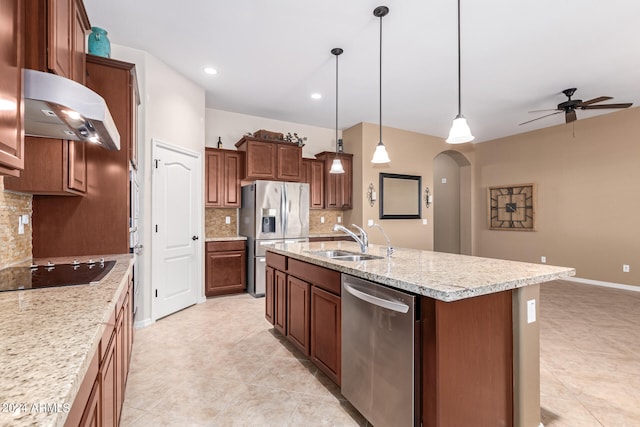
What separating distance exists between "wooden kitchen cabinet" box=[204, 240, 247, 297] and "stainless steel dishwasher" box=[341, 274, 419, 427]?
304 cm

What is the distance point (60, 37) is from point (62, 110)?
20.7 inches

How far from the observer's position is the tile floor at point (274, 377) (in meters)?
1.82

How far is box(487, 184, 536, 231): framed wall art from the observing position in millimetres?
6004

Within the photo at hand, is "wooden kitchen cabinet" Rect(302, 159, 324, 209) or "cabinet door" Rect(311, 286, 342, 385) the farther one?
"wooden kitchen cabinet" Rect(302, 159, 324, 209)

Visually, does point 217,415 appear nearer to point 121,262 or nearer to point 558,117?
point 121,262

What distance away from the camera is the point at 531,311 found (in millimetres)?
1597

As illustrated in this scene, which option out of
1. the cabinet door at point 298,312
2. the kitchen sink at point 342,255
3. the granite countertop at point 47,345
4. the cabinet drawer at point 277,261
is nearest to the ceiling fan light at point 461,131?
the kitchen sink at point 342,255

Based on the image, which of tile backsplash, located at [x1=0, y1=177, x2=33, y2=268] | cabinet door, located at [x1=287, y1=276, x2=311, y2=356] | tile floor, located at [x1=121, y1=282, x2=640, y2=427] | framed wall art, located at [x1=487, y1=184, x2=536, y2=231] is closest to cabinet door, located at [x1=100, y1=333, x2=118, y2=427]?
tile floor, located at [x1=121, y1=282, x2=640, y2=427]

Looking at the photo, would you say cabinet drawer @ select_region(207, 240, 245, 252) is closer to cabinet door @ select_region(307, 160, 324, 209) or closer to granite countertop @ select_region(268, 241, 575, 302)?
cabinet door @ select_region(307, 160, 324, 209)

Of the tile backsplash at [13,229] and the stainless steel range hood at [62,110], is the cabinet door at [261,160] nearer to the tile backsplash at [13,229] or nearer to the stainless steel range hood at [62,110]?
the tile backsplash at [13,229]

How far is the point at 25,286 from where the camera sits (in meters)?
1.37

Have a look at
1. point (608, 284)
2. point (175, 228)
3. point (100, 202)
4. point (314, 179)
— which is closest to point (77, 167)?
point (100, 202)

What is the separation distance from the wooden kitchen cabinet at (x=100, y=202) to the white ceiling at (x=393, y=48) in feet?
2.35

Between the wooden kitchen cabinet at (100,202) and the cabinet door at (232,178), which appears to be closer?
the wooden kitchen cabinet at (100,202)
